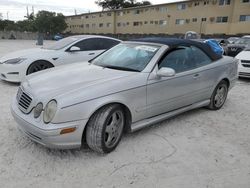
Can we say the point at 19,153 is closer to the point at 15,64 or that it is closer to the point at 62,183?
the point at 62,183

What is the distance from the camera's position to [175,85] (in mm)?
3703

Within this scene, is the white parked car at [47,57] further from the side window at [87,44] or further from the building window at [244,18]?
the building window at [244,18]

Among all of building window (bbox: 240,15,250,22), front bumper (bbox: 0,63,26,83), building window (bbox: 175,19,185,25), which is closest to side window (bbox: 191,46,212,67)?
front bumper (bbox: 0,63,26,83)

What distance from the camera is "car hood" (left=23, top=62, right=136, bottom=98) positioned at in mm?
2883

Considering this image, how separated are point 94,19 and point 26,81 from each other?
58395 mm

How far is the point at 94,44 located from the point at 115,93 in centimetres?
459

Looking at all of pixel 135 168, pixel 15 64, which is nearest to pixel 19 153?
pixel 135 168

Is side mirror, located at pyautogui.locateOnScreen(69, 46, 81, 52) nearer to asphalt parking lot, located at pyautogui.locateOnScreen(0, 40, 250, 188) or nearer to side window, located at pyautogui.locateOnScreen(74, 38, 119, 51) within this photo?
side window, located at pyautogui.locateOnScreen(74, 38, 119, 51)

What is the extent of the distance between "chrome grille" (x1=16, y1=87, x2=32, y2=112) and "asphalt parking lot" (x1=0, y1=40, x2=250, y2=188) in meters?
0.55

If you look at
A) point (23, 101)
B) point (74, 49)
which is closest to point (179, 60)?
point (23, 101)

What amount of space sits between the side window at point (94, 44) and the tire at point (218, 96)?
3.88 m

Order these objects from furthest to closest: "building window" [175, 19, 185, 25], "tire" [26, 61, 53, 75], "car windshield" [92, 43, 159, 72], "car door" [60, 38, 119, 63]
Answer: "building window" [175, 19, 185, 25] → "car door" [60, 38, 119, 63] → "tire" [26, 61, 53, 75] → "car windshield" [92, 43, 159, 72]

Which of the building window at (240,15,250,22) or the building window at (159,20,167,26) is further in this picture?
the building window at (159,20,167,26)

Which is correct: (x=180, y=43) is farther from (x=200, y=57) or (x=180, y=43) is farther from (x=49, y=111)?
(x=49, y=111)
